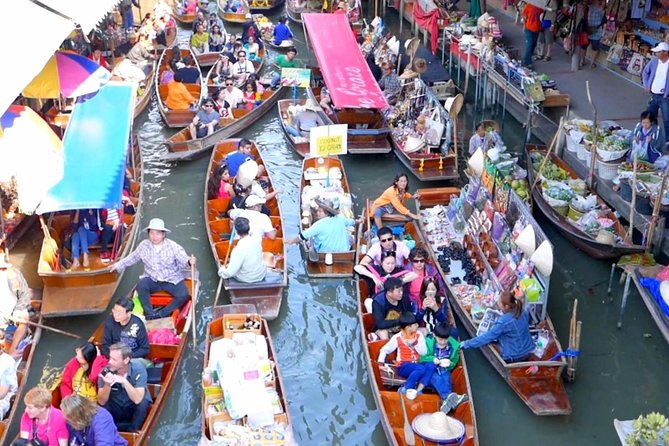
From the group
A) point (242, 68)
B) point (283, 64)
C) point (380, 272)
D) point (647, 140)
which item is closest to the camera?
point (380, 272)

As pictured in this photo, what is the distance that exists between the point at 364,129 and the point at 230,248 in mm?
4857

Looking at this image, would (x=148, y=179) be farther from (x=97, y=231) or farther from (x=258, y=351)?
(x=258, y=351)

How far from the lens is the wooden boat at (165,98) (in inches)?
624

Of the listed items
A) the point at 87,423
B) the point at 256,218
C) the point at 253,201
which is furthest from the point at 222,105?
the point at 87,423

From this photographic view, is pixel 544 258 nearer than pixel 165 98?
Yes

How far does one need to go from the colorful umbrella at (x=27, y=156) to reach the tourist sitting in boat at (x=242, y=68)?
8501 mm

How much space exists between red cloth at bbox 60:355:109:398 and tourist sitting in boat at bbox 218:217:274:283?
229cm

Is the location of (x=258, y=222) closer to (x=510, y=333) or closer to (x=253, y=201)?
(x=253, y=201)

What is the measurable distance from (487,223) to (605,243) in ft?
5.43

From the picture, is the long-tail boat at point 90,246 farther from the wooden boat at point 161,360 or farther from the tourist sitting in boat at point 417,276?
the tourist sitting in boat at point 417,276

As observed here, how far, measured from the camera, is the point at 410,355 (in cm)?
816

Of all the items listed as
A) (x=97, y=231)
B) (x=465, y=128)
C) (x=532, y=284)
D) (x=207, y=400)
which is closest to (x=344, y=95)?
(x=465, y=128)

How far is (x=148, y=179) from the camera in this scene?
1437cm

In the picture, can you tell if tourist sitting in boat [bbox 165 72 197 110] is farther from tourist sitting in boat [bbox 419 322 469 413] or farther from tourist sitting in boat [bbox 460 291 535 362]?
tourist sitting in boat [bbox 460 291 535 362]
